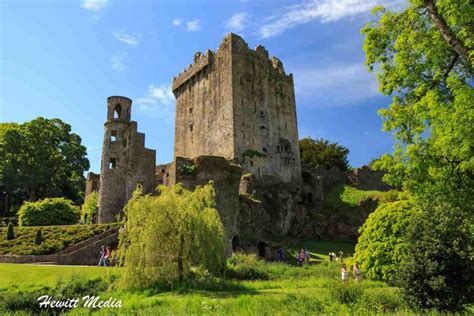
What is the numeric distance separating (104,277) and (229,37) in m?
37.7

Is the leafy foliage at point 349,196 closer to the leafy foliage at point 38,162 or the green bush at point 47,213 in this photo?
the green bush at point 47,213

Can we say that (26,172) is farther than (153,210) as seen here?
Yes

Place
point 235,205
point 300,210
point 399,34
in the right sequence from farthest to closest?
point 300,210 → point 235,205 → point 399,34

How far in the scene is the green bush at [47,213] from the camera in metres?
38.0

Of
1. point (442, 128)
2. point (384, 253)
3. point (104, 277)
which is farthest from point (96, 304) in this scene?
point (442, 128)

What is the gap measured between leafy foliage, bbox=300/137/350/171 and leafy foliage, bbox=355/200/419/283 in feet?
146

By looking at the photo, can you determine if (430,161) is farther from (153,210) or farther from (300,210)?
(300,210)

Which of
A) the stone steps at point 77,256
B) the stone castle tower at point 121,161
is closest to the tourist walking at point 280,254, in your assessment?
the stone steps at point 77,256

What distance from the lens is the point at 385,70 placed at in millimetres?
16094

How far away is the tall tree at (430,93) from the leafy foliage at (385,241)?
2.69 m

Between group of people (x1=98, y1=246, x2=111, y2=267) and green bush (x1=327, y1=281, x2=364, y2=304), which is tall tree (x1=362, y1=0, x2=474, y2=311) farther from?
group of people (x1=98, y1=246, x2=111, y2=267)

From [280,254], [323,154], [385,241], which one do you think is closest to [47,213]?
[280,254]

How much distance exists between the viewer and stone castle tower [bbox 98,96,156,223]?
3978 cm

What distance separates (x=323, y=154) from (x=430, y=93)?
50995mm
